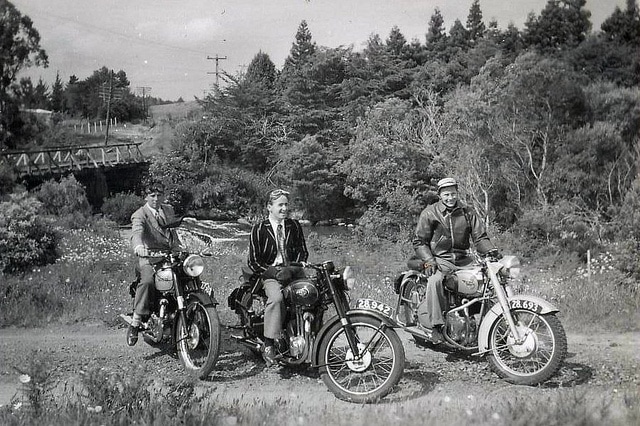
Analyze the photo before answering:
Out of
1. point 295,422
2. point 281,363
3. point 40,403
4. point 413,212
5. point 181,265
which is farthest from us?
point 413,212

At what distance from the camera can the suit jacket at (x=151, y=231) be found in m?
5.81

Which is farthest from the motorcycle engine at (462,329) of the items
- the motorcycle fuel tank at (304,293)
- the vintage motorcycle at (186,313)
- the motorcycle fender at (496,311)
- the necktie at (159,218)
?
the necktie at (159,218)

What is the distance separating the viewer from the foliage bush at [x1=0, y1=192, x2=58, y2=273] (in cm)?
931

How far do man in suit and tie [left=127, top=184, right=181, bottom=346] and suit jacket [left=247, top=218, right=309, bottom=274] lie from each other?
1031mm

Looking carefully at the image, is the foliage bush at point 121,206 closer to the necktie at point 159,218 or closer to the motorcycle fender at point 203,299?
the necktie at point 159,218

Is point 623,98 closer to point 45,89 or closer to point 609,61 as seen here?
point 609,61

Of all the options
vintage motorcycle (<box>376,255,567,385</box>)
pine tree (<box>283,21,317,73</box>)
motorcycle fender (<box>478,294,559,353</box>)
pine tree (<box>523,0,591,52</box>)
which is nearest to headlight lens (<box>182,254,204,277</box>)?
vintage motorcycle (<box>376,255,567,385</box>)

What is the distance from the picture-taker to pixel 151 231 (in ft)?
19.4

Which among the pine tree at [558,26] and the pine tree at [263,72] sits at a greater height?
the pine tree at [558,26]

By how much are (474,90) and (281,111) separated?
20.3 ft

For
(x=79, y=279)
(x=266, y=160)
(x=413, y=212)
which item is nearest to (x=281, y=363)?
(x=79, y=279)

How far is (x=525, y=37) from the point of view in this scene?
11711mm

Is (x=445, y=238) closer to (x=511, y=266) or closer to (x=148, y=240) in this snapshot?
(x=511, y=266)

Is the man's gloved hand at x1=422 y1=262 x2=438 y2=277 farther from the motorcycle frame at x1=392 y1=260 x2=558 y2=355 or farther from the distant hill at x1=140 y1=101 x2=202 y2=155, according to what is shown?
the distant hill at x1=140 y1=101 x2=202 y2=155
